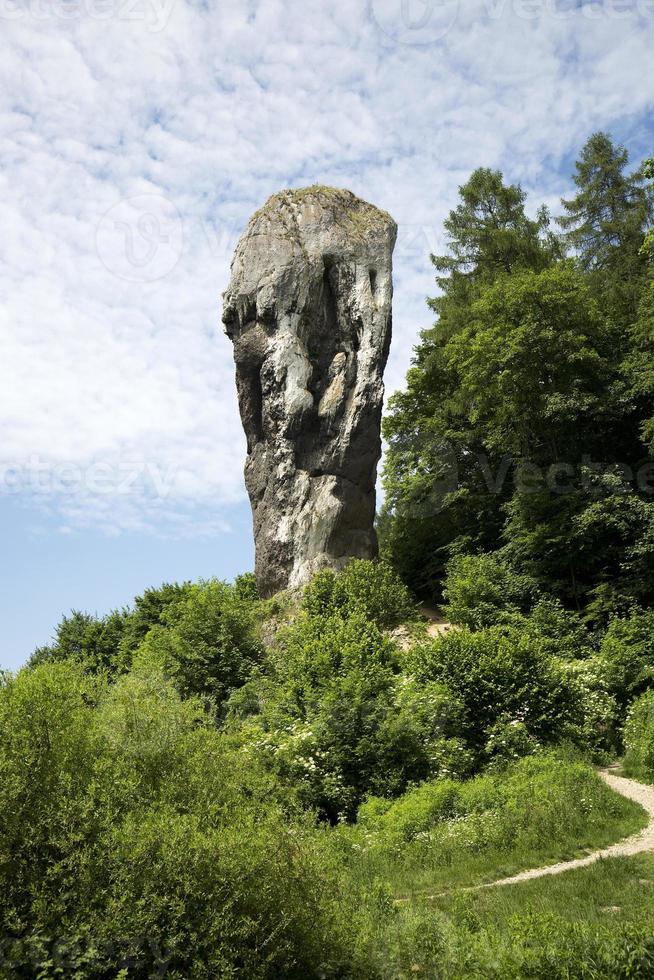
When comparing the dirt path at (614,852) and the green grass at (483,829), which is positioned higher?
the green grass at (483,829)

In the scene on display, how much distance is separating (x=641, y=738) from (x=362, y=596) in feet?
35.2

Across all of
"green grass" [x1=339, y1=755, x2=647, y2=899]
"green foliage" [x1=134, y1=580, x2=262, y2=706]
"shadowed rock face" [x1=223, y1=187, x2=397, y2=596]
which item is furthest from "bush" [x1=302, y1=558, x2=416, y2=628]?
"green grass" [x1=339, y1=755, x2=647, y2=899]

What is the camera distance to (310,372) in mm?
32750

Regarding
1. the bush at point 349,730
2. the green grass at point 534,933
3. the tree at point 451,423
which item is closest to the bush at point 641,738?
the bush at point 349,730

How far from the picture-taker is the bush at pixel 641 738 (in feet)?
50.9

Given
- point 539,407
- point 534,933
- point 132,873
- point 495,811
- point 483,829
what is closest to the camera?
Result: point 132,873

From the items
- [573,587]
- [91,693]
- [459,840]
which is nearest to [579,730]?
[459,840]

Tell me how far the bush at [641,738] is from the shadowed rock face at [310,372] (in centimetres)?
1474

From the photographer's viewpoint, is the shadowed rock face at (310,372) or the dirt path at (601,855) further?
the shadowed rock face at (310,372)

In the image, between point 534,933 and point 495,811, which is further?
point 495,811

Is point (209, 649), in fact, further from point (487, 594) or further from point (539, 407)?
point (539, 407)

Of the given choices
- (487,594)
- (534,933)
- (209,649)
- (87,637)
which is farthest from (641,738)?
(87,637)

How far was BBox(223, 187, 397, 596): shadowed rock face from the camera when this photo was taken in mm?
31578

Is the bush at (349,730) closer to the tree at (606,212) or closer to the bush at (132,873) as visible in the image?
the bush at (132,873)
